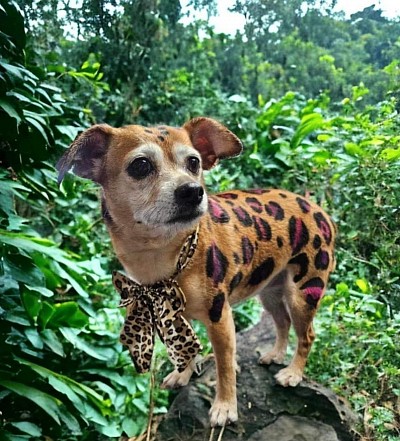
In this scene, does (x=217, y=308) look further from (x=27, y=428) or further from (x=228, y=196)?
(x=27, y=428)

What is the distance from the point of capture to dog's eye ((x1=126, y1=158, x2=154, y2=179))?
3.29 feet

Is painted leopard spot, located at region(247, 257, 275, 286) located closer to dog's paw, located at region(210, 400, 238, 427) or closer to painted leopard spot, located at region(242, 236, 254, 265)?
Result: painted leopard spot, located at region(242, 236, 254, 265)

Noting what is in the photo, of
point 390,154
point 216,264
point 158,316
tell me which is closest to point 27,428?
point 158,316

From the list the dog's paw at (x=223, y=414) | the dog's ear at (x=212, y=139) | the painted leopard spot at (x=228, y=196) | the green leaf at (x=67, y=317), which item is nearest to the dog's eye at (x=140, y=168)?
the dog's ear at (x=212, y=139)

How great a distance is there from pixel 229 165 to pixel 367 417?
772 mm

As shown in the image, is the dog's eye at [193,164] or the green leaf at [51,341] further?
the green leaf at [51,341]

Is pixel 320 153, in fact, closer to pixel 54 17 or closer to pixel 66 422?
pixel 54 17

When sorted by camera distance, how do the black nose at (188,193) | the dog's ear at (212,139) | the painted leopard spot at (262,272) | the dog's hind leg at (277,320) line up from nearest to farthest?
the black nose at (188,193) → the dog's ear at (212,139) → the painted leopard spot at (262,272) → the dog's hind leg at (277,320)

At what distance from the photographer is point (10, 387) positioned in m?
1.17

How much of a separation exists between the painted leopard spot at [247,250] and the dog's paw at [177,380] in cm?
35

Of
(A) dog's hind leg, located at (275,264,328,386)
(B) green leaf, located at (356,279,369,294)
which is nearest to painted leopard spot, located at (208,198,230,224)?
(A) dog's hind leg, located at (275,264,328,386)

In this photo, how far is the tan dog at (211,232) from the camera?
1.00 metres

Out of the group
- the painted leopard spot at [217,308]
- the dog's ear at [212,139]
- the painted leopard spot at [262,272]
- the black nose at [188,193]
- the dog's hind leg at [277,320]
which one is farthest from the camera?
the dog's hind leg at [277,320]

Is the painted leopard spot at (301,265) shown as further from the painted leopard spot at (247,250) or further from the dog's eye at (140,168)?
the dog's eye at (140,168)
